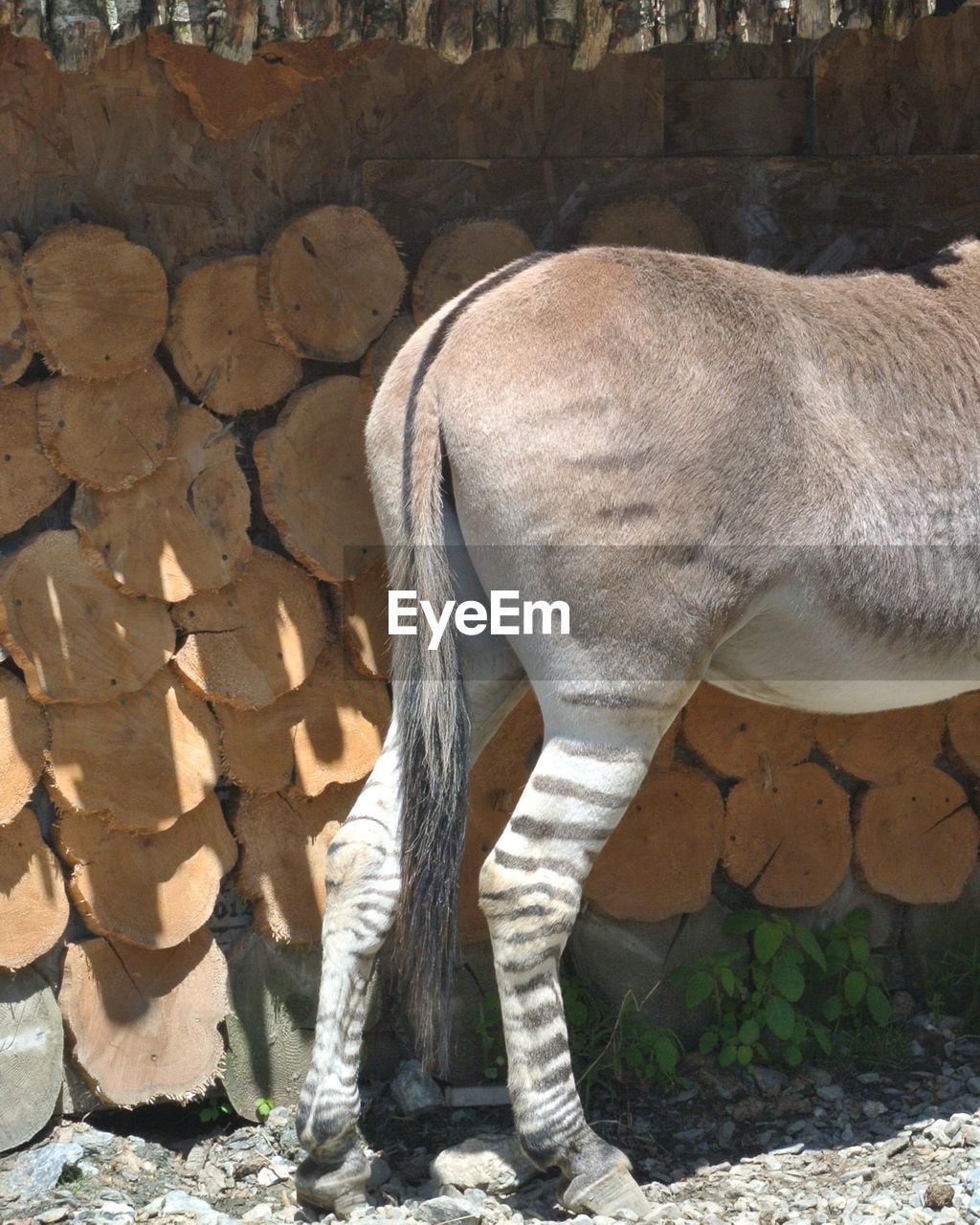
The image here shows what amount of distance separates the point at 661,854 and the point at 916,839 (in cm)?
78

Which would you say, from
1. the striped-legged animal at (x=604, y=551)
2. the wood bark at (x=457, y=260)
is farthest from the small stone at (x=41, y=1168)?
the wood bark at (x=457, y=260)

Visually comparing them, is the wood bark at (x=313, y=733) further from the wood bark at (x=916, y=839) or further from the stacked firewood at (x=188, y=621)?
the wood bark at (x=916, y=839)

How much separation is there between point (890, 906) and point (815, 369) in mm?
1795

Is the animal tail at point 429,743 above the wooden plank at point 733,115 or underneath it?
underneath

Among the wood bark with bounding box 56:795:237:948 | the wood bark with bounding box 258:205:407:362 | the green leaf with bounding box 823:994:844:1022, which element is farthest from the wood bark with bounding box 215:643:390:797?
the green leaf with bounding box 823:994:844:1022

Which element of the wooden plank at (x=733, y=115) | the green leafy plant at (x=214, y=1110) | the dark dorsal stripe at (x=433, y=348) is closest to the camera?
the dark dorsal stripe at (x=433, y=348)

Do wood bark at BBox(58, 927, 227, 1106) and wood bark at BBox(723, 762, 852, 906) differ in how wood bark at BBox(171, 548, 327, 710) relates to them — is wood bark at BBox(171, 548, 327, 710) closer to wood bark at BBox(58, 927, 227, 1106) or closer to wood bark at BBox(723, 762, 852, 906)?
wood bark at BBox(58, 927, 227, 1106)

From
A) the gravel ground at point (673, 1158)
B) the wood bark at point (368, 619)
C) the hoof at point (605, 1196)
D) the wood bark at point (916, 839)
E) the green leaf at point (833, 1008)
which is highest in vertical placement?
the wood bark at point (368, 619)

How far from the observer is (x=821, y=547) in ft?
10.4

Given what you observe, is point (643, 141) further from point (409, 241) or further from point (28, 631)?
point (28, 631)

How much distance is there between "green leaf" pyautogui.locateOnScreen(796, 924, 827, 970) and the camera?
13.1ft

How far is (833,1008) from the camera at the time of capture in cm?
405

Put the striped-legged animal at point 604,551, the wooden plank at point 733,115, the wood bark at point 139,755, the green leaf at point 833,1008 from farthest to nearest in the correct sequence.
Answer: the green leaf at point 833,1008
the wooden plank at point 733,115
the wood bark at point 139,755
the striped-legged animal at point 604,551

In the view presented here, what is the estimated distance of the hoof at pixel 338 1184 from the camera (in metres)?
3.28
